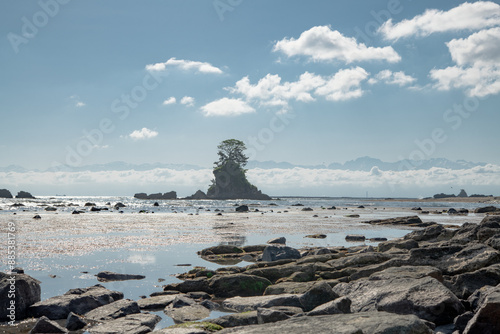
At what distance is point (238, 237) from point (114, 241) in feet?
25.8

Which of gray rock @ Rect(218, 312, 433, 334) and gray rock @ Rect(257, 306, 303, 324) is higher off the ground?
gray rock @ Rect(218, 312, 433, 334)

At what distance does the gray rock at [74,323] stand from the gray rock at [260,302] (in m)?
3.46

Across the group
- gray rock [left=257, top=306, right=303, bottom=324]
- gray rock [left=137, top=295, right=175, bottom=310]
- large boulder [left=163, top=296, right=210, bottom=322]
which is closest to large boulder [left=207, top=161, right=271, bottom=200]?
gray rock [left=137, top=295, right=175, bottom=310]

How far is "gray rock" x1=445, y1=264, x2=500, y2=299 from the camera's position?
31.3ft

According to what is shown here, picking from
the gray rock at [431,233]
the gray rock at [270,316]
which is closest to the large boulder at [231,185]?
the gray rock at [431,233]

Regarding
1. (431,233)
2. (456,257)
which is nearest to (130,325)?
(456,257)

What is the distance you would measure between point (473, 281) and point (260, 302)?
5189 millimetres

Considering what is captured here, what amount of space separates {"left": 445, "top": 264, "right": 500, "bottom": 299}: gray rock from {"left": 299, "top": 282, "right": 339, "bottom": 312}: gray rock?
9.96 feet

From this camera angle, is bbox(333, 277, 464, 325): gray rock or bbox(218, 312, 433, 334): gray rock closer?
bbox(218, 312, 433, 334): gray rock

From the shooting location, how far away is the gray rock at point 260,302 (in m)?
9.62

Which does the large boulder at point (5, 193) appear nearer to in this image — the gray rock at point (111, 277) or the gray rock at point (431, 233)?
the gray rock at point (111, 277)

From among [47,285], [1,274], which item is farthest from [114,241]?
[1,274]

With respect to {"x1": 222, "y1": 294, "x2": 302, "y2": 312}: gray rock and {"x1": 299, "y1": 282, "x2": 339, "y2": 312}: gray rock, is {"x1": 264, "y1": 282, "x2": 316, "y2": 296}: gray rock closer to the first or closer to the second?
{"x1": 222, "y1": 294, "x2": 302, "y2": 312}: gray rock

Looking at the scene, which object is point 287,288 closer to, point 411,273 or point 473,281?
point 411,273
